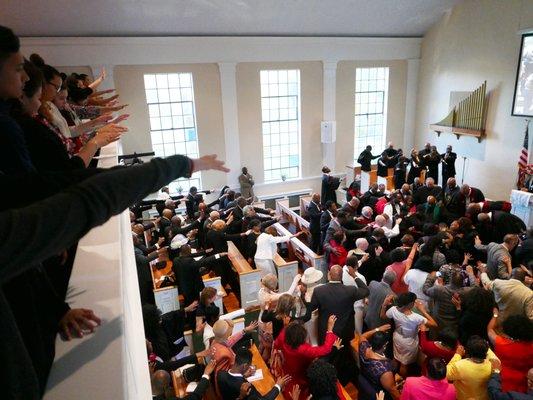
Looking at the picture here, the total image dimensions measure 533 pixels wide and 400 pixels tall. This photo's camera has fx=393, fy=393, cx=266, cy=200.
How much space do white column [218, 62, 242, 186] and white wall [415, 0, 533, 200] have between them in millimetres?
6824

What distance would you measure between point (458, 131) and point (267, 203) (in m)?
6.38

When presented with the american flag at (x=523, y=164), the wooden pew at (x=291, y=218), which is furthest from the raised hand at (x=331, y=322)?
the american flag at (x=523, y=164)

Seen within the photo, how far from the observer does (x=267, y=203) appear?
1326cm

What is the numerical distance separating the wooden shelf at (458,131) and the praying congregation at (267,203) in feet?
0.35

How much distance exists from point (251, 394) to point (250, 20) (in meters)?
9.86

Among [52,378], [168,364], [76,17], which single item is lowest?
[168,364]

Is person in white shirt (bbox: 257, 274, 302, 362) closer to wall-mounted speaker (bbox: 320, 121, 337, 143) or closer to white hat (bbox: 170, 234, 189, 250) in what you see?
white hat (bbox: 170, 234, 189, 250)

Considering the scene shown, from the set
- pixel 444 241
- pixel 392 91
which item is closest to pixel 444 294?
pixel 444 241

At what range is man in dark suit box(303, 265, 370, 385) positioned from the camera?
4.46 metres

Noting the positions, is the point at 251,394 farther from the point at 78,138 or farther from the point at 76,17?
the point at 76,17

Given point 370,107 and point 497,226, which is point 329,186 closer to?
point 497,226

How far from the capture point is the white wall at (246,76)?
417 inches

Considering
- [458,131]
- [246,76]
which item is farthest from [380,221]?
[246,76]

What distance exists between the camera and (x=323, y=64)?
42.0 ft
